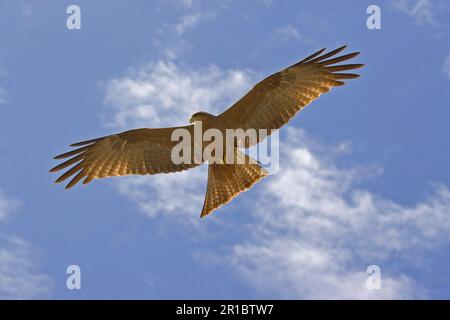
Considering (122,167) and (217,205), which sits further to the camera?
(122,167)

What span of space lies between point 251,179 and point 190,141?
1.30 meters

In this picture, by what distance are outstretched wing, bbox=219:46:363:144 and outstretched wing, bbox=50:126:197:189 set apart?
4.02ft

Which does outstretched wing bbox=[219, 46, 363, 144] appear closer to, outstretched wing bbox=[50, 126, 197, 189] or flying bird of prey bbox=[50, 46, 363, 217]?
flying bird of prey bbox=[50, 46, 363, 217]

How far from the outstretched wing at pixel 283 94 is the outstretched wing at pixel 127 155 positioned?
1225mm

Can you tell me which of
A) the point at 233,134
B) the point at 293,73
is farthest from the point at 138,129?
the point at 293,73

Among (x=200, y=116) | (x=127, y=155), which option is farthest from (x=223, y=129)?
(x=127, y=155)

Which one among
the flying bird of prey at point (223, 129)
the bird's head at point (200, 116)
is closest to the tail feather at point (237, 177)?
the flying bird of prey at point (223, 129)

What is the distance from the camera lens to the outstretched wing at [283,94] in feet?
Result: 45.3

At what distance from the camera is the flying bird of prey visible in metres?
13.7

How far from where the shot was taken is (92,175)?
14234mm

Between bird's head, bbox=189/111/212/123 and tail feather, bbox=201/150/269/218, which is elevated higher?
bird's head, bbox=189/111/212/123

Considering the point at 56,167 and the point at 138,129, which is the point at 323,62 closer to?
the point at 138,129

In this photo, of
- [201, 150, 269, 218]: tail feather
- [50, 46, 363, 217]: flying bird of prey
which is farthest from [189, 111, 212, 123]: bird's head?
[201, 150, 269, 218]: tail feather

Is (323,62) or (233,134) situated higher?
(323,62)
